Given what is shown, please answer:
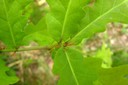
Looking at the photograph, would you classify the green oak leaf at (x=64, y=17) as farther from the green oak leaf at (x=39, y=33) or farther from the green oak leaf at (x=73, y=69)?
the green oak leaf at (x=39, y=33)

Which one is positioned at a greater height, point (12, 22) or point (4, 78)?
point (12, 22)

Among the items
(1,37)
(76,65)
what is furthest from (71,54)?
(1,37)

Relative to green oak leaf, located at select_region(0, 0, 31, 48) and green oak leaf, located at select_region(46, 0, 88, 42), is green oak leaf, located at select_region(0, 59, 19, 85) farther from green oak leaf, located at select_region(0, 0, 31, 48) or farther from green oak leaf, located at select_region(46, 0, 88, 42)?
green oak leaf, located at select_region(46, 0, 88, 42)

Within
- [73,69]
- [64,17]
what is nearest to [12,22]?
[64,17]

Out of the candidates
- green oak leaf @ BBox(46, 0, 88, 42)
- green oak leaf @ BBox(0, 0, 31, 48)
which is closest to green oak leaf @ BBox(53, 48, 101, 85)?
green oak leaf @ BBox(46, 0, 88, 42)

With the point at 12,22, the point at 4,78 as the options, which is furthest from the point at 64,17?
the point at 4,78

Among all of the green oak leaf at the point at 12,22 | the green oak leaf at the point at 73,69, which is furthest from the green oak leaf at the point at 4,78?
the green oak leaf at the point at 73,69

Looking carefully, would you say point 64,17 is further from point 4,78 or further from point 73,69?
point 4,78

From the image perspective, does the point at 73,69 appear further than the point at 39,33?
No
